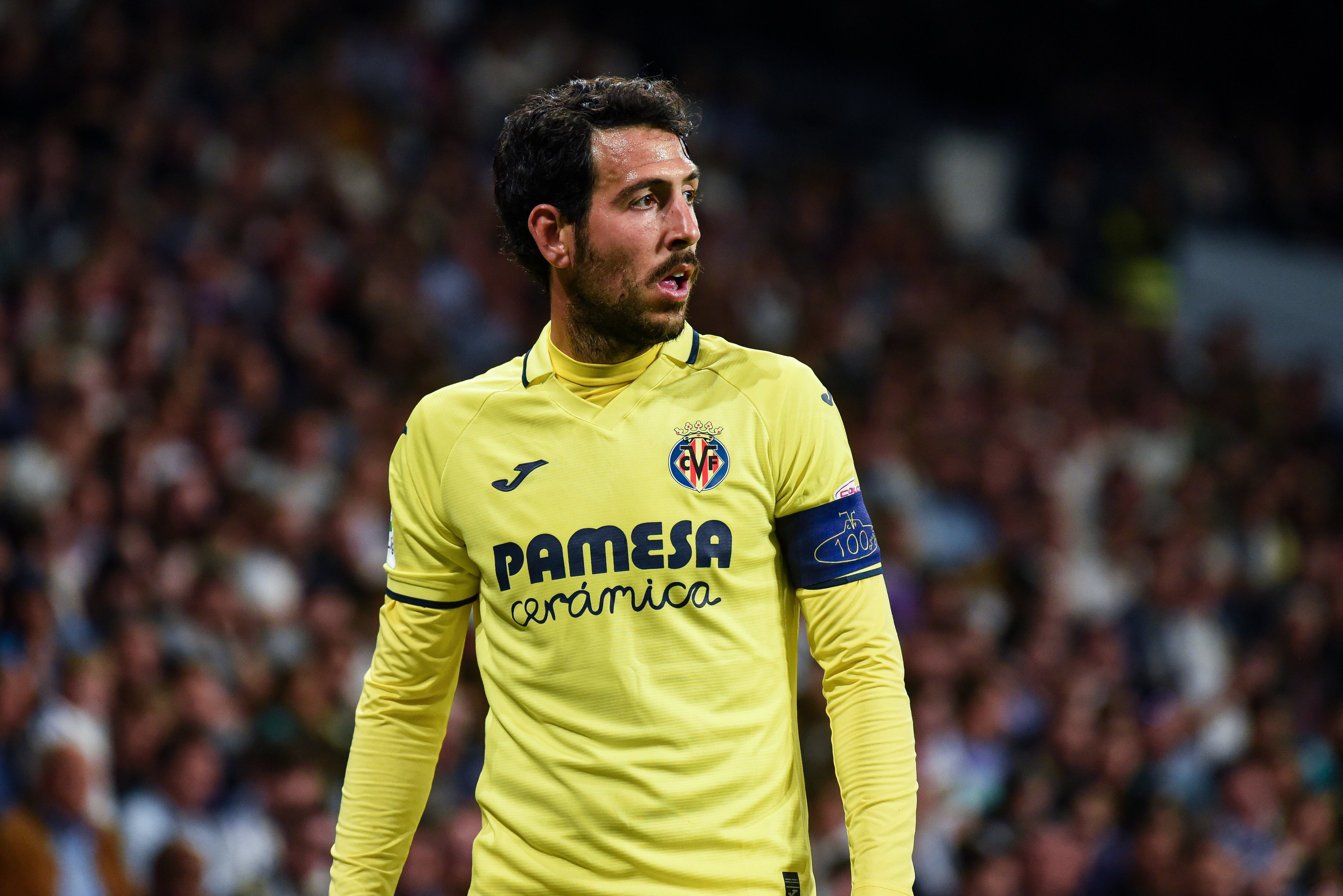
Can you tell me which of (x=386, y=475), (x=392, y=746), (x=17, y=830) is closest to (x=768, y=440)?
(x=392, y=746)

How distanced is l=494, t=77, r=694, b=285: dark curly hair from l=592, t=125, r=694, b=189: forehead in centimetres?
1

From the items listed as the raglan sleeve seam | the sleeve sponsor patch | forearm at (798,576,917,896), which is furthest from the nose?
forearm at (798,576,917,896)

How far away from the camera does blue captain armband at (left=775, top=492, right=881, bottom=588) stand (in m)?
2.13

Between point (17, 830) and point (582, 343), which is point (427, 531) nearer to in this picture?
point (582, 343)

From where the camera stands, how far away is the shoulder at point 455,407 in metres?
2.30

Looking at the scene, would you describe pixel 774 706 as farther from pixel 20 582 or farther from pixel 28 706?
pixel 20 582

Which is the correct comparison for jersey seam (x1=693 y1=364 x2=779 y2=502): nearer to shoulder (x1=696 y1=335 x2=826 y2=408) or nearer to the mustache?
shoulder (x1=696 y1=335 x2=826 y2=408)

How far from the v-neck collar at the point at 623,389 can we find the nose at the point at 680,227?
15 cm

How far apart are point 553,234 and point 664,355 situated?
24cm

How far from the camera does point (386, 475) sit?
654 centimetres

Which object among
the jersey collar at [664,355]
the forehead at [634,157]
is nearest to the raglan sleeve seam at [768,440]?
the jersey collar at [664,355]

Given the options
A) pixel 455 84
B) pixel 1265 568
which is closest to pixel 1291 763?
pixel 1265 568

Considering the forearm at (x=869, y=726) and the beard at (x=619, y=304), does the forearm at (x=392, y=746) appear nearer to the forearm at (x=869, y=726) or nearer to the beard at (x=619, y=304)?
the beard at (x=619, y=304)

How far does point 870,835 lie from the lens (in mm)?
2016
